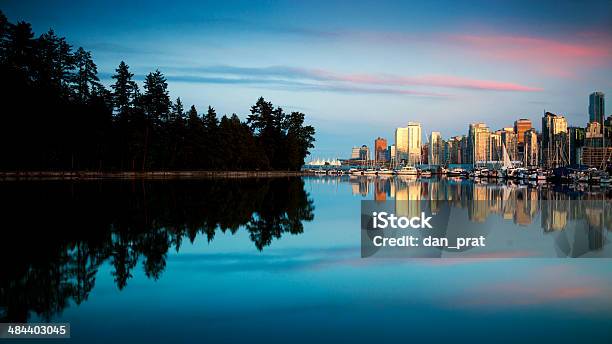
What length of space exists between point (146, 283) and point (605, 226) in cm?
2275

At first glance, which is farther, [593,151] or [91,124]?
[593,151]

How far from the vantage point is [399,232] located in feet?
86.7

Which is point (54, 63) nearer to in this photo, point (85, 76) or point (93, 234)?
point (85, 76)

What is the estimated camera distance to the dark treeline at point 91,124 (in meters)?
69.1

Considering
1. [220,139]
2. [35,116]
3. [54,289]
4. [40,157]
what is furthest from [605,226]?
[220,139]

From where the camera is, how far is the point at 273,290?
14.5m

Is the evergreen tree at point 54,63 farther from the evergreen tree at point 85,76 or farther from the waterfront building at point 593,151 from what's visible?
the waterfront building at point 593,151

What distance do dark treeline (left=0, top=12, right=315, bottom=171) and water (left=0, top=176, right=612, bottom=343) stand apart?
1910 inches

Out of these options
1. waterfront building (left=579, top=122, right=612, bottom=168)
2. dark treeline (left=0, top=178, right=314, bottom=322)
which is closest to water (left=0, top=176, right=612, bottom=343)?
dark treeline (left=0, top=178, right=314, bottom=322)

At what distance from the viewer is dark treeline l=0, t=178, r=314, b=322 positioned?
1371 cm

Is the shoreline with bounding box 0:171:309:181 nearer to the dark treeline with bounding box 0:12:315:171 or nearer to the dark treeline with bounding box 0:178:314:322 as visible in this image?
the dark treeline with bounding box 0:12:315:171

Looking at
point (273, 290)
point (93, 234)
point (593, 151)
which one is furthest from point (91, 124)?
point (593, 151)

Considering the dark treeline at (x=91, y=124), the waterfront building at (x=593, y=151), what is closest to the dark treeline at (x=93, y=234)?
the dark treeline at (x=91, y=124)

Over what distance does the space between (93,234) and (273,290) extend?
11.1 meters
